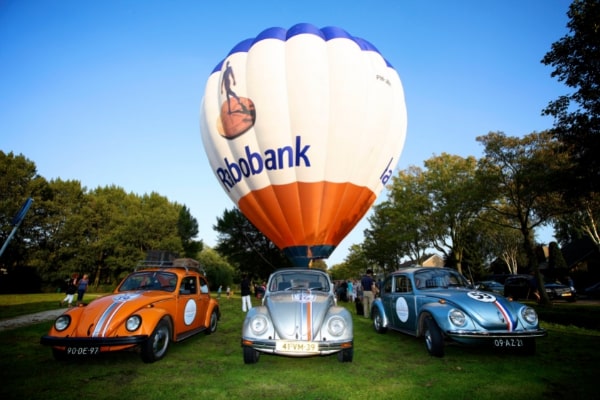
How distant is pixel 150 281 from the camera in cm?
838

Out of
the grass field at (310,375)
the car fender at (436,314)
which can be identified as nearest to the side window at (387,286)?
the grass field at (310,375)

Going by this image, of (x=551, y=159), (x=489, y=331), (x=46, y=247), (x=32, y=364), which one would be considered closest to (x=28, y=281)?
(x=46, y=247)

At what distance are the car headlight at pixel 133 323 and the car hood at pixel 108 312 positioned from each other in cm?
13

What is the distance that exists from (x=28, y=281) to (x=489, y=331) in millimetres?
52826

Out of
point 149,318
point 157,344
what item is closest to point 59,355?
point 157,344

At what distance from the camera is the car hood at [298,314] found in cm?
621

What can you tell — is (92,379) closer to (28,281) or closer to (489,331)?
(489,331)

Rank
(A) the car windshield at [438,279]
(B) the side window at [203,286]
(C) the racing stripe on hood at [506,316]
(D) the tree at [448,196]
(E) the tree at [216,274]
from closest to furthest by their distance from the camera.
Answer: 1. (C) the racing stripe on hood at [506,316]
2. (A) the car windshield at [438,279]
3. (B) the side window at [203,286]
4. (D) the tree at [448,196]
5. (E) the tree at [216,274]

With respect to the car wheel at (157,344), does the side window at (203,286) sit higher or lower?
higher

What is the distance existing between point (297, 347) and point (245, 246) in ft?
131

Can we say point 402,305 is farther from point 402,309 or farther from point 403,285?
point 403,285

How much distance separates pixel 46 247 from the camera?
43594 millimetres

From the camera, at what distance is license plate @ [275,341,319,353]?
19.4 ft

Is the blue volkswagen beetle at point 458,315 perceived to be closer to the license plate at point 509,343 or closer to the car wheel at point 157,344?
the license plate at point 509,343
